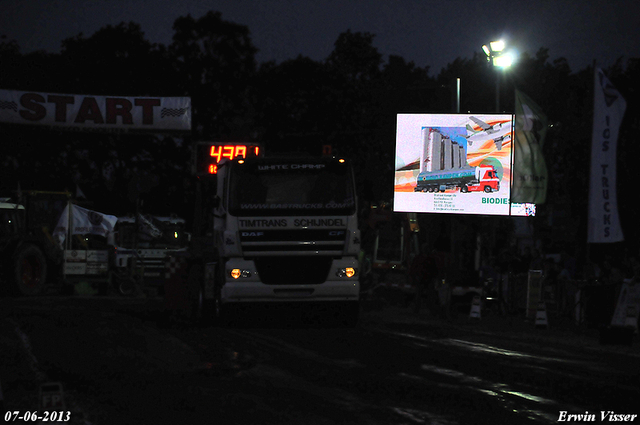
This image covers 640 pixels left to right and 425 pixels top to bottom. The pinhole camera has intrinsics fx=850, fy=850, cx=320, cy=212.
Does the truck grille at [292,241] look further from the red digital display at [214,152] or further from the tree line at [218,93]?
the tree line at [218,93]

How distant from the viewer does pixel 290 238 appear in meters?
14.7

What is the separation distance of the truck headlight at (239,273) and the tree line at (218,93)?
27.7m

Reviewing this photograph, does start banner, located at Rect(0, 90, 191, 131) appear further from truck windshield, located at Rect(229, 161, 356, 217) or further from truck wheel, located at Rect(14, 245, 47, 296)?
truck windshield, located at Rect(229, 161, 356, 217)

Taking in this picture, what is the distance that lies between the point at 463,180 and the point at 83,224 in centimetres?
1267

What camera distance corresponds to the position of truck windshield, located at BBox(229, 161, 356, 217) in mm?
14781

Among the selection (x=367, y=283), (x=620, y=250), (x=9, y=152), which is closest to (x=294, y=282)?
(x=367, y=283)

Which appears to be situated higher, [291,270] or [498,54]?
[498,54]

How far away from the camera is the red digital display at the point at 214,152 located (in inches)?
853

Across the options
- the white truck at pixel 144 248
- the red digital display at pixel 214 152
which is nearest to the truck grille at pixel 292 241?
the red digital display at pixel 214 152

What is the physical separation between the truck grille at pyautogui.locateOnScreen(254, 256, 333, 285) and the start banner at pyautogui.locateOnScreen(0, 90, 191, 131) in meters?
12.0

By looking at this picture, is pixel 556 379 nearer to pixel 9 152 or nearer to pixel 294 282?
pixel 294 282

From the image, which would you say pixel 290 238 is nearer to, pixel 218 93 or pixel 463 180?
pixel 463 180

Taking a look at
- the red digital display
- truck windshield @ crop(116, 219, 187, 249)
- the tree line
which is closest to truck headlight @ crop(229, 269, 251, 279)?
the red digital display

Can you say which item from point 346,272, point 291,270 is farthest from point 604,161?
point 291,270
